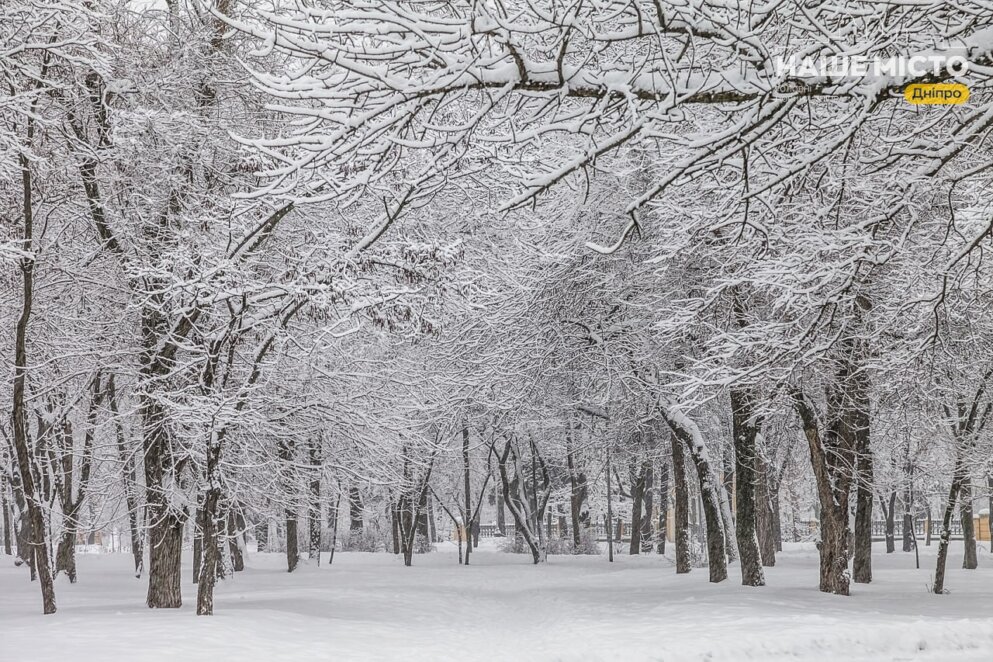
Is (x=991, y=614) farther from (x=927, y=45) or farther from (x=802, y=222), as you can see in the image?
(x=927, y=45)

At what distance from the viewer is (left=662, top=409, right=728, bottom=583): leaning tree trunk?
1738 cm

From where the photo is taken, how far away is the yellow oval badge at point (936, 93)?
5.19 metres

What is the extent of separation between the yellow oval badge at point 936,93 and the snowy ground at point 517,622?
6.39 metres

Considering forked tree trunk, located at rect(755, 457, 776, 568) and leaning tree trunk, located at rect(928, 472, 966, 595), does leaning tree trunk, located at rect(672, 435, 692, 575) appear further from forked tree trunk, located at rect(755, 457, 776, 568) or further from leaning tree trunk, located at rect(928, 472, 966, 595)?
leaning tree trunk, located at rect(928, 472, 966, 595)

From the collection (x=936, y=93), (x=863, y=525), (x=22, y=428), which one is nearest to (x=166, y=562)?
(x=22, y=428)

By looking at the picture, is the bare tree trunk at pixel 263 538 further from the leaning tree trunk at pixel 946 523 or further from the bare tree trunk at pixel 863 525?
the leaning tree trunk at pixel 946 523

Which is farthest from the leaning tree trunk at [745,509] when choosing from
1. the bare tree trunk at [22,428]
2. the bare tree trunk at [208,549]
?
the bare tree trunk at [22,428]

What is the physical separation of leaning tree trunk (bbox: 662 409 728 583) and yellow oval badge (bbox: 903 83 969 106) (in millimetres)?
11838

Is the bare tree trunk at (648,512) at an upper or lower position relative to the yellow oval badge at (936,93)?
lower

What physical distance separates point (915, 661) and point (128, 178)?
11.8m

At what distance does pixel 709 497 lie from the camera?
1742 cm

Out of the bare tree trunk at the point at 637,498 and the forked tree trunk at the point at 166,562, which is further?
the bare tree trunk at the point at 637,498

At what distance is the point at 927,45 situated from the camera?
17.3ft

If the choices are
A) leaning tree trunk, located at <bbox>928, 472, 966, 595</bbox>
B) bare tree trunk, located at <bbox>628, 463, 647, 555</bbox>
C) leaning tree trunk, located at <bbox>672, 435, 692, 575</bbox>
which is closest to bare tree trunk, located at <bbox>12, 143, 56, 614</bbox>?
leaning tree trunk, located at <bbox>672, 435, 692, 575</bbox>
